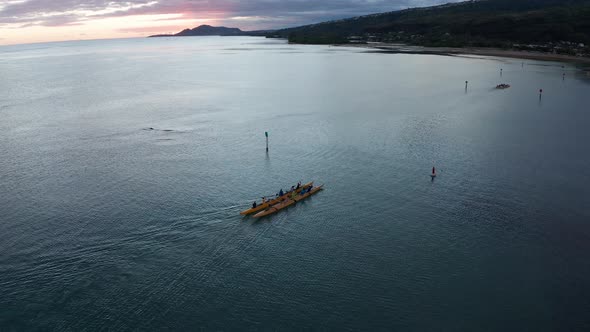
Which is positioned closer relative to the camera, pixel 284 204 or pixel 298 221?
pixel 298 221

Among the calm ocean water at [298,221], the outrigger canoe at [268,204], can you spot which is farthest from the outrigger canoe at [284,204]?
the calm ocean water at [298,221]

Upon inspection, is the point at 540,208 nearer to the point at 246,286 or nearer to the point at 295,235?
the point at 295,235

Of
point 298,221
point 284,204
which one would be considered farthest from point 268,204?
point 298,221

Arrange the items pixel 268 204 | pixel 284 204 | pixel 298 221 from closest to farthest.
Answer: pixel 298 221, pixel 268 204, pixel 284 204

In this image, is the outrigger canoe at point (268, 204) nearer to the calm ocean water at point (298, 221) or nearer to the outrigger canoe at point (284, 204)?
the outrigger canoe at point (284, 204)

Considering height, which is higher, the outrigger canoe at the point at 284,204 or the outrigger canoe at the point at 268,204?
the outrigger canoe at the point at 268,204

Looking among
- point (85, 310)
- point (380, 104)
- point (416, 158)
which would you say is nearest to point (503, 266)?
point (416, 158)

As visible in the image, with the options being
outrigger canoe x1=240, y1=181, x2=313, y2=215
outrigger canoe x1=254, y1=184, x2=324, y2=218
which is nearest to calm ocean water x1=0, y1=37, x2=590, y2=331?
outrigger canoe x1=254, y1=184, x2=324, y2=218

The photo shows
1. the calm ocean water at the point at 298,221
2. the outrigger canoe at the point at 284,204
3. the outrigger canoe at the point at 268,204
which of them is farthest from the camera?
the outrigger canoe at the point at 268,204

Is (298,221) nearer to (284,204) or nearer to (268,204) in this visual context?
(284,204)
